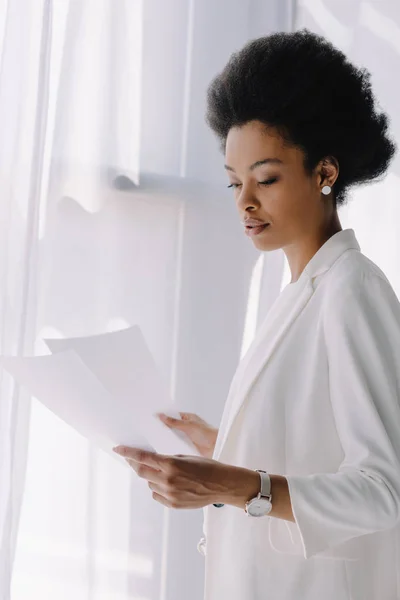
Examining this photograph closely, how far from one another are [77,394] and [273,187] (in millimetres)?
381

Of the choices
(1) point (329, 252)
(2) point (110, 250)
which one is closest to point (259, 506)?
(1) point (329, 252)

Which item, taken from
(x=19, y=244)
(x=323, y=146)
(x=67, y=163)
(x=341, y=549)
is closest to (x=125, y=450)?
(x=341, y=549)

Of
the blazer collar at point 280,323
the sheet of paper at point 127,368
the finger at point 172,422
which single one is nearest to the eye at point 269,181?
the blazer collar at point 280,323

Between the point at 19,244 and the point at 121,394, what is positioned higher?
the point at 19,244

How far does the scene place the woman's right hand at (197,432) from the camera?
1223 mm

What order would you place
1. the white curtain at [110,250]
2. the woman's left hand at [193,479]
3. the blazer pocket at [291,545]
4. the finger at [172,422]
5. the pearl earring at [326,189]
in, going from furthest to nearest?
1. the white curtain at [110,250]
2. the finger at [172,422]
3. the pearl earring at [326,189]
4. the blazer pocket at [291,545]
5. the woman's left hand at [193,479]

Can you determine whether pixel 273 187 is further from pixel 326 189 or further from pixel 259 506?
pixel 259 506

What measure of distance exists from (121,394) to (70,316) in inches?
23.4

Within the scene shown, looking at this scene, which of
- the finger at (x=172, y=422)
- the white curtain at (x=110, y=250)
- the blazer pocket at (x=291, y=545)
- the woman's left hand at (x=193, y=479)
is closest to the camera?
the woman's left hand at (x=193, y=479)

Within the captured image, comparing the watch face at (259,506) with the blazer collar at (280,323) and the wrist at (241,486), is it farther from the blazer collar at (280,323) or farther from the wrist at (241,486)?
the blazer collar at (280,323)

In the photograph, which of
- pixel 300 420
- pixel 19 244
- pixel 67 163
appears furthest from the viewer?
pixel 67 163

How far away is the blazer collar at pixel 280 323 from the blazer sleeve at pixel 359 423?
0.24 ft

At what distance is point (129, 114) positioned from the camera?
1.72 m

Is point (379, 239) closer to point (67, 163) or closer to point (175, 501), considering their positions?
point (67, 163)
